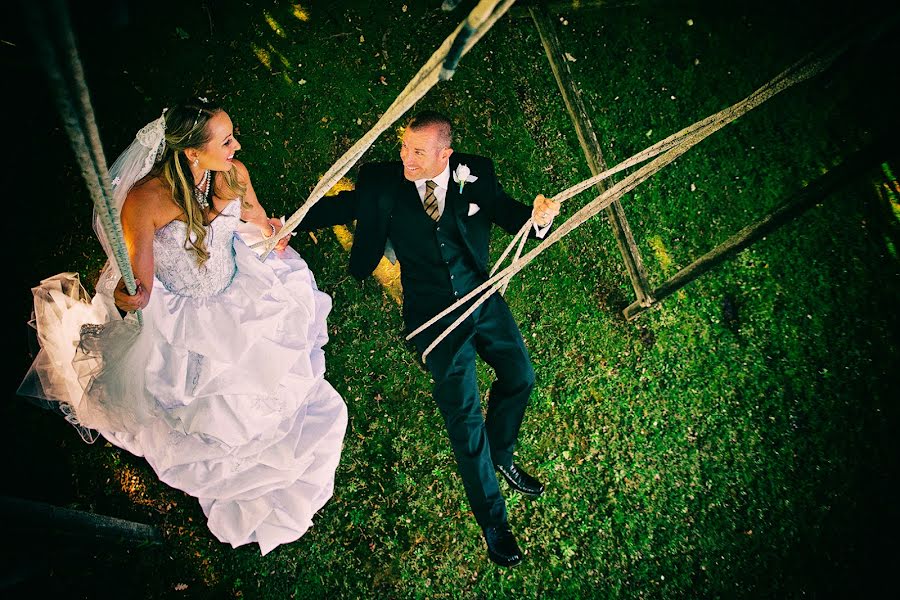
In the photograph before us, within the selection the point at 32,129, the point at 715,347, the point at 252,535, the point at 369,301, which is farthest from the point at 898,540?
the point at 32,129

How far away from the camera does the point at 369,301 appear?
462 centimetres

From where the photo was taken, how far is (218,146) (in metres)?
2.98

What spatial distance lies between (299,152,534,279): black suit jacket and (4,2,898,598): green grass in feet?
2.99

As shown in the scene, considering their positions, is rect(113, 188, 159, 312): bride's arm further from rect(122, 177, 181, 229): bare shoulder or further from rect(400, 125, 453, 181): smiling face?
rect(400, 125, 453, 181): smiling face

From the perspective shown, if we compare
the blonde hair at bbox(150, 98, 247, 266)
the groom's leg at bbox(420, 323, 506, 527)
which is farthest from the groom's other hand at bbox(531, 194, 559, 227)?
the blonde hair at bbox(150, 98, 247, 266)

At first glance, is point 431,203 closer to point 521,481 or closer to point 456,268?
point 456,268

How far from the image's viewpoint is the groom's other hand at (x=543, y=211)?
10.7 ft

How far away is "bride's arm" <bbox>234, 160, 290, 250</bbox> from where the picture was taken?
11.4 feet

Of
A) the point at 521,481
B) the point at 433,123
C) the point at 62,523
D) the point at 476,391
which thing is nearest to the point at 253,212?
the point at 433,123

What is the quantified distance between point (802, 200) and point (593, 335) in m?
2.16

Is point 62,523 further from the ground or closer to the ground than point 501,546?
closer to the ground

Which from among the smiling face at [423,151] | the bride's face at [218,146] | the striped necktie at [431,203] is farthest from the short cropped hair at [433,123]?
Result: the bride's face at [218,146]

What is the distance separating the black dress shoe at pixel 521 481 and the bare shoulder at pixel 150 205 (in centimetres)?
320

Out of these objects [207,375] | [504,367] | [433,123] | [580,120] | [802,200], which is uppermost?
[580,120]
